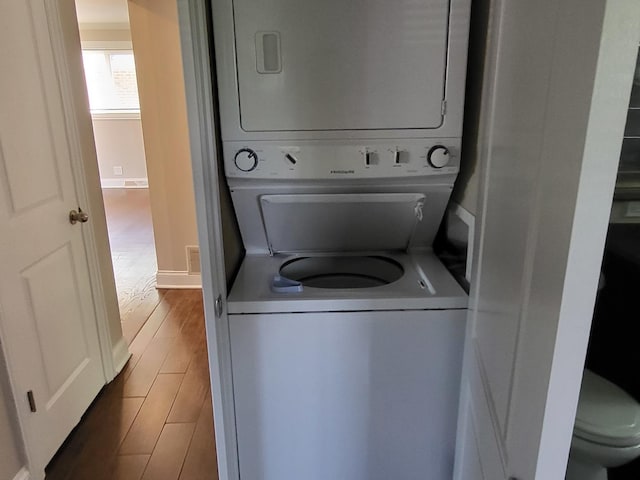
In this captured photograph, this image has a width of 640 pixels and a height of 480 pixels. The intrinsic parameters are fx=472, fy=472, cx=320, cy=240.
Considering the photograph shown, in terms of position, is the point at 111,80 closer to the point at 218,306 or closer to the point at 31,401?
the point at 31,401

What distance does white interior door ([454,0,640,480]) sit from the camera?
478 millimetres

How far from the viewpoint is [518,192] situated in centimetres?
76

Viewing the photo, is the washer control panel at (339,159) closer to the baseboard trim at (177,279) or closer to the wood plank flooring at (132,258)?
the wood plank flooring at (132,258)

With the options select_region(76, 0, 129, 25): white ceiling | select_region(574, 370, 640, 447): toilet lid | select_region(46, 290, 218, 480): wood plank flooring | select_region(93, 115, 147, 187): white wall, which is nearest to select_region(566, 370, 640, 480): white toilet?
select_region(574, 370, 640, 447): toilet lid

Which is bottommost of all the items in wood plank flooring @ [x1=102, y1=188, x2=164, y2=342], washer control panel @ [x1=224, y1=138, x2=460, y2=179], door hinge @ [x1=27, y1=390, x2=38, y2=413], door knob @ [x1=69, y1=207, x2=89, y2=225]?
wood plank flooring @ [x1=102, y1=188, x2=164, y2=342]

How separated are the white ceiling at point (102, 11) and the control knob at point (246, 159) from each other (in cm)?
455

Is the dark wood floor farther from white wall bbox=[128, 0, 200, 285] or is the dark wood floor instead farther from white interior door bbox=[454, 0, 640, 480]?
white interior door bbox=[454, 0, 640, 480]

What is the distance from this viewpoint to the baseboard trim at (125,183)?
7.30 m

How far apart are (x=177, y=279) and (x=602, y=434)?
3001mm

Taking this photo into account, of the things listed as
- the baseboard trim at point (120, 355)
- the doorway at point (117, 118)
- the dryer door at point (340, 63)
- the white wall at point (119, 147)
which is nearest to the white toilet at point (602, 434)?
the dryer door at point (340, 63)

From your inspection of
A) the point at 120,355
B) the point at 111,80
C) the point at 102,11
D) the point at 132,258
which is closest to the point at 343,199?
the point at 120,355

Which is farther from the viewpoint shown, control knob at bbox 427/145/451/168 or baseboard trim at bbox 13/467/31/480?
baseboard trim at bbox 13/467/31/480

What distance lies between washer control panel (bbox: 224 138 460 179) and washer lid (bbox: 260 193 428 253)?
103 mm

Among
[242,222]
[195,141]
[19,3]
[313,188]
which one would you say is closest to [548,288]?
[195,141]
